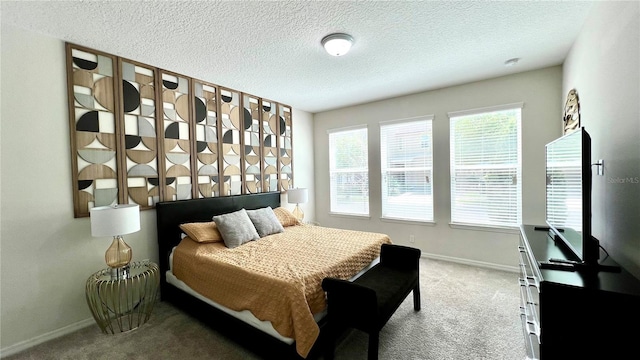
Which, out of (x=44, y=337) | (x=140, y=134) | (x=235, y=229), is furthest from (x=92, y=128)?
(x=44, y=337)

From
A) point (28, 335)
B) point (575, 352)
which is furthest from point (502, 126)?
point (28, 335)

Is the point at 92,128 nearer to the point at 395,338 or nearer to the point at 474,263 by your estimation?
the point at 395,338

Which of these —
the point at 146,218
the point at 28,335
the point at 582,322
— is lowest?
the point at 28,335

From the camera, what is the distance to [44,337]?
7.39ft

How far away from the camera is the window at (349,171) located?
15.8 ft

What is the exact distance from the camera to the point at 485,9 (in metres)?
2.06

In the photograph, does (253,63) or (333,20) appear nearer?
(333,20)

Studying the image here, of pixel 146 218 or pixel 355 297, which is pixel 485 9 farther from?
pixel 146 218

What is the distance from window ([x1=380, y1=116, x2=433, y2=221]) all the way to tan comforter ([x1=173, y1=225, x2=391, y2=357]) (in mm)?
1483

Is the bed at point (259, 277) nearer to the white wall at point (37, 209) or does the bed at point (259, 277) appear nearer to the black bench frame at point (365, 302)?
the black bench frame at point (365, 302)

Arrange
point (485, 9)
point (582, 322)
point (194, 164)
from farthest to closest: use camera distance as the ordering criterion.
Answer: point (194, 164) → point (485, 9) → point (582, 322)

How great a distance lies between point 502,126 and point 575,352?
3085 millimetres

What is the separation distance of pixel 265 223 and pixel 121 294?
161cm

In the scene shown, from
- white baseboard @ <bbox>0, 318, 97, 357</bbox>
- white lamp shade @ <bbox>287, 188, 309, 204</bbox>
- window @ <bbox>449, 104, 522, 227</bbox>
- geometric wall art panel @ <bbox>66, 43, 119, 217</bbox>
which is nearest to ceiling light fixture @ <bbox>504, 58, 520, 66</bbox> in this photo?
window @ <bbox>449, 104, 522, 227</bbox>
